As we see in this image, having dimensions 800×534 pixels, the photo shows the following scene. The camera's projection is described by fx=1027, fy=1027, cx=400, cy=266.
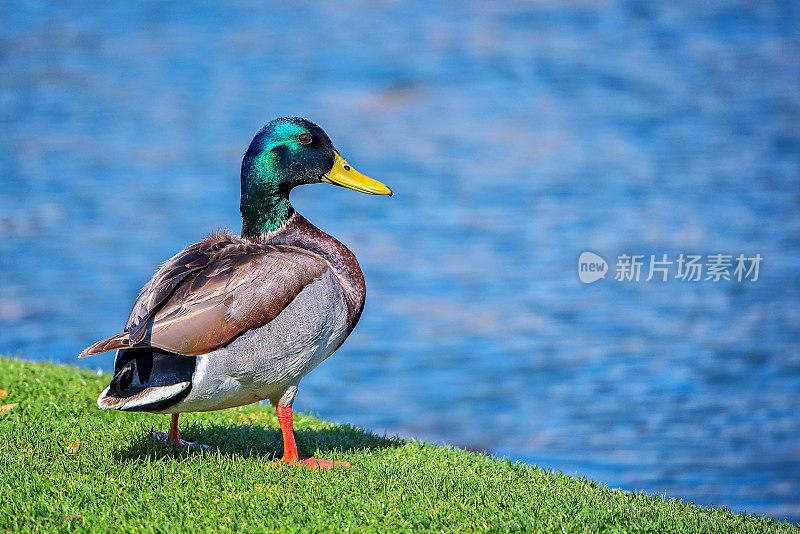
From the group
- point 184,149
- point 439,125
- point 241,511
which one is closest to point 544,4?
point 439,125

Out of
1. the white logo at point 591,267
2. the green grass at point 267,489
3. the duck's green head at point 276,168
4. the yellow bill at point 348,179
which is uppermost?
the white logo at point 591,267

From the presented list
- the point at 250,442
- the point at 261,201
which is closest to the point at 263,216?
the point at 261,201

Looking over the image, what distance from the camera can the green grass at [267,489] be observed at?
4516mm

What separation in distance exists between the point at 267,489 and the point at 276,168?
6.02 feet

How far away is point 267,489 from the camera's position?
16.0ft

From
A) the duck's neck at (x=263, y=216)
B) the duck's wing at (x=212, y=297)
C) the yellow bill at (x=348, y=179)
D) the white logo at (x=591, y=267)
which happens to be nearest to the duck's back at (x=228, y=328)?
the duck's wing at (x=212, y=297)

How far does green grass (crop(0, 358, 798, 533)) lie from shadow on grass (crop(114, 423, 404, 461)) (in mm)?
13

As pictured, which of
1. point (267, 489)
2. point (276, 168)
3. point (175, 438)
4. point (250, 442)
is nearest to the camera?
point (267, 489)

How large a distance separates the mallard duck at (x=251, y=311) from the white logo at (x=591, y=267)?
292 inches

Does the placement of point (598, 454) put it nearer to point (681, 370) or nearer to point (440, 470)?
point (681, 370)

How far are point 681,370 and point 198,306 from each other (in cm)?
636

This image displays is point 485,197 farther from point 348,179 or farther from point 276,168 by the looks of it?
point 276,168

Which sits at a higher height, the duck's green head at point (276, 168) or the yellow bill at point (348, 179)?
the yellow bill at point (348, 179)

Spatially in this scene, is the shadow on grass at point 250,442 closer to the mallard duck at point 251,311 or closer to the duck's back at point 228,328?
the mallard duck at point 251,311
